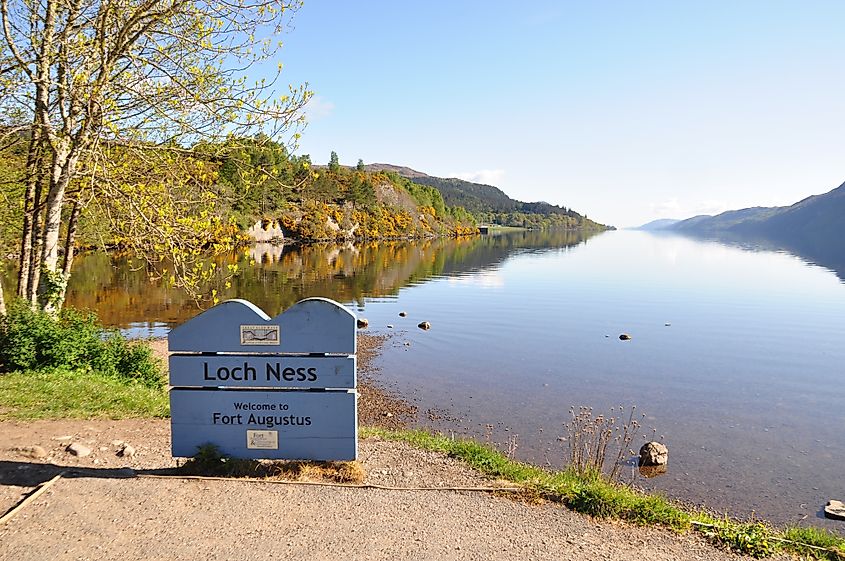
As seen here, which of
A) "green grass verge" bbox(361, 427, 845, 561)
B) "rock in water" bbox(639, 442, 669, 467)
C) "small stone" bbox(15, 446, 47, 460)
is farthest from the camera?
"rock in water" bbox(639, 442, 669, 467)

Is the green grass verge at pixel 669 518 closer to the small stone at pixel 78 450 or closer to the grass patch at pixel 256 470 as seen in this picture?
the grass patch at pixel 256 470

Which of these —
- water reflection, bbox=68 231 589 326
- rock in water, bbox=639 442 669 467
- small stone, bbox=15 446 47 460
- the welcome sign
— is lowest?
rock in water, bbox=639 442 669 467

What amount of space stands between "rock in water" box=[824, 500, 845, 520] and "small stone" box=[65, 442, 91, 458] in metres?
13.0

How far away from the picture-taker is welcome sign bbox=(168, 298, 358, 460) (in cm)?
663

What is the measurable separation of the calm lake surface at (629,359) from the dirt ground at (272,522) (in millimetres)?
5364

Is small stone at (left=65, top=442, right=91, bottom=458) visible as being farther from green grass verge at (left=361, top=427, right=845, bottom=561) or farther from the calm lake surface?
green grass verge at (left=361, top=427, right=845, bottom=561)

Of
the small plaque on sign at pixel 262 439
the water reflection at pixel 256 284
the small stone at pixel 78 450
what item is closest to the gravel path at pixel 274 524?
the small stone at pixel 78 450

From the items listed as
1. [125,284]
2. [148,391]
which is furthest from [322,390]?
[125,284]

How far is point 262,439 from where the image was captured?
269 inches

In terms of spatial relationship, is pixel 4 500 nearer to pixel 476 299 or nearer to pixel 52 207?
pixel 52 207

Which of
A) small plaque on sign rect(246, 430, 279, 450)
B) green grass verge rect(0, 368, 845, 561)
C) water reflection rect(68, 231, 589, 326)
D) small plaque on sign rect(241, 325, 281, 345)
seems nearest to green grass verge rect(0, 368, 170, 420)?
green grass verge rect(0, 368, 845, 561)

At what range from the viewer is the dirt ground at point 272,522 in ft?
16.9

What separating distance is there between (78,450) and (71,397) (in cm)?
311

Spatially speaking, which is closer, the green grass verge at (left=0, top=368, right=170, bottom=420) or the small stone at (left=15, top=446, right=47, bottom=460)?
the small stone at (left=15, top=446, right=47, bottom=460)
